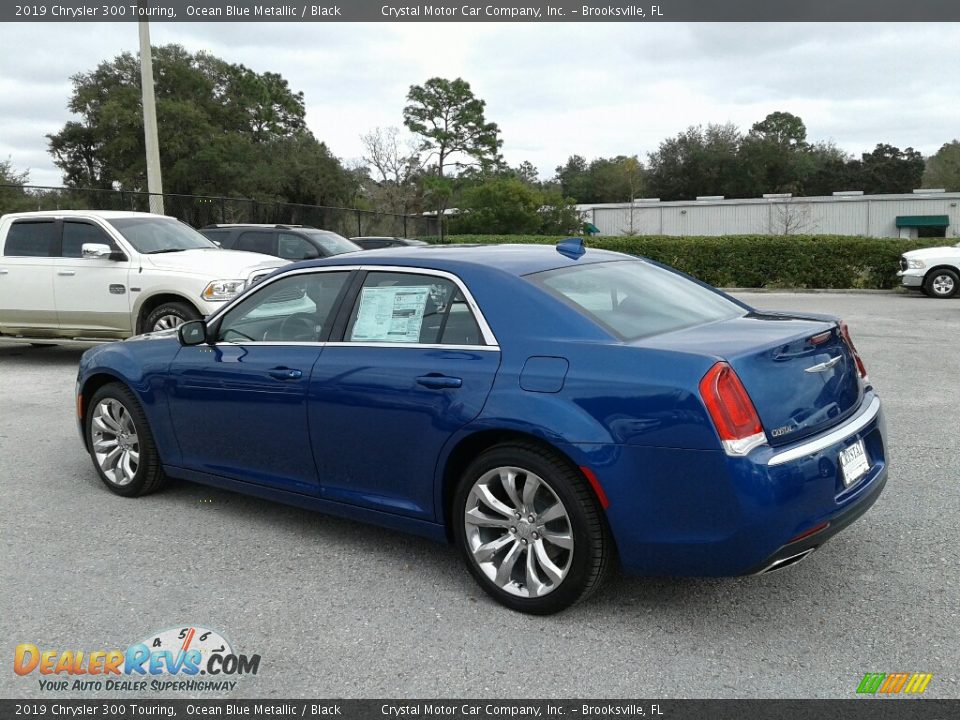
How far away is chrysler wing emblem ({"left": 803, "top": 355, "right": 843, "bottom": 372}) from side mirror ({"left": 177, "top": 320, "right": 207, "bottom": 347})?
3.25m

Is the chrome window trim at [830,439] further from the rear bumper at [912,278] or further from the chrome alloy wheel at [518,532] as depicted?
the rear bumper at [912,278]

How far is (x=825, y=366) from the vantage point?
12.3 feet

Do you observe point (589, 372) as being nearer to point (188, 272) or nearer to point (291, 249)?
point (188, 272)

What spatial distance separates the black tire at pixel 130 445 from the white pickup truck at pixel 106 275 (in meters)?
4.34

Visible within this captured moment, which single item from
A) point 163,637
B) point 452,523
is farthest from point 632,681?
point 163,637

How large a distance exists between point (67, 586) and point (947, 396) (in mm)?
7462

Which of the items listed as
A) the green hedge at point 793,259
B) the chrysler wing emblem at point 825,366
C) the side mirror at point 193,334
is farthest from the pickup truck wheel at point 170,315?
the green hedge at point 793,259

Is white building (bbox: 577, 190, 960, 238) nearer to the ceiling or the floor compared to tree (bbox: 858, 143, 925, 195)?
nearer to the floor

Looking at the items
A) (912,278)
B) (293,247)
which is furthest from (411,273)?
(912,278)

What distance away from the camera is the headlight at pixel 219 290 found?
32.4ft

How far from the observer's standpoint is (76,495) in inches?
222

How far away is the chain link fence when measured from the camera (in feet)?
71.6

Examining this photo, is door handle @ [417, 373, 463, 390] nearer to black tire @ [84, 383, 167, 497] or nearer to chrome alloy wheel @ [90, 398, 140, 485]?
black tire @ [84, 383, 167, 497]

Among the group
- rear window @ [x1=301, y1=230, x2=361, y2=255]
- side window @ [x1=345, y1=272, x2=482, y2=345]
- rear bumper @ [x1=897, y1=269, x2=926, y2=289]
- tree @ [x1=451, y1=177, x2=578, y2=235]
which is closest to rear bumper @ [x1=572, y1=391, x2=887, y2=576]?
side window @ [x1=345, y1=272, x2=482, y2=345]
